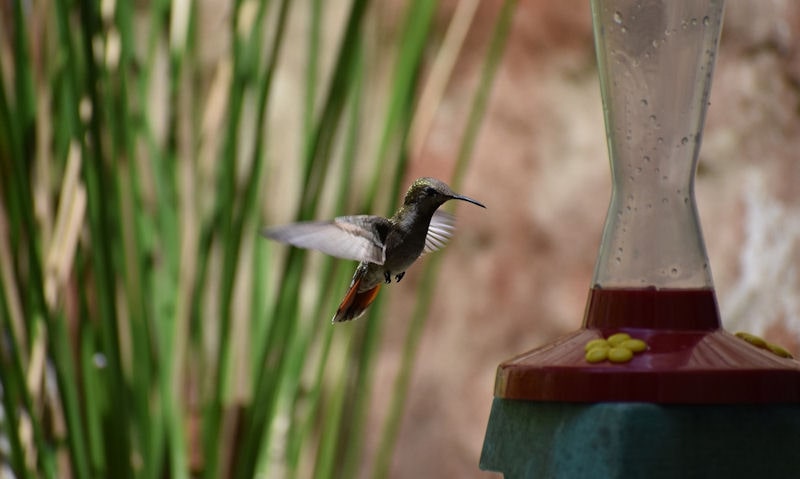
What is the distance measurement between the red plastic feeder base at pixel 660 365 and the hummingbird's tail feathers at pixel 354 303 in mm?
119

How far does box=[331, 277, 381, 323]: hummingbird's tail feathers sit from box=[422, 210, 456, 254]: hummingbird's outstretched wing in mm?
68

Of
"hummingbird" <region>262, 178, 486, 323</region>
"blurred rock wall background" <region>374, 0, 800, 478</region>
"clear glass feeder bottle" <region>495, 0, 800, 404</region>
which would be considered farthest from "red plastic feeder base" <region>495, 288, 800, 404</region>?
"blurred rock wall background" <region>374, 0, 800, 478</region>

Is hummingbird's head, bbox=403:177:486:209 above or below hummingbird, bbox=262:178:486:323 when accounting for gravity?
above

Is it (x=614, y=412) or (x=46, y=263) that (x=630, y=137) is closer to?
(x=614, y=412)

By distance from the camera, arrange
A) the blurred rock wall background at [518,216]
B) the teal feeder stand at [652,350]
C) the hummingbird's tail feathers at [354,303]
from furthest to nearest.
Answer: the blurred rock wall background at [518,216]
the hummingbird's tail feathers at [354,303]
the teal feeder stand at [652,350]

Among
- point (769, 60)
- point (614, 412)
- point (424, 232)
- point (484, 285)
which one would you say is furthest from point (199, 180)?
point (769, 60)

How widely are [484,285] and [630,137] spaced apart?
2.87 feet

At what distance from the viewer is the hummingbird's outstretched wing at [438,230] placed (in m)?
0.85

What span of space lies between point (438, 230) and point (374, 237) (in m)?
0.13

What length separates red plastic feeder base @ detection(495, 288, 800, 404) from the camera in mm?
626

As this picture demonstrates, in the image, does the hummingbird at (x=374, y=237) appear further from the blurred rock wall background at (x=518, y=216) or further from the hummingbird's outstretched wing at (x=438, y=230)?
the blurred rock wall background at (x=518, y=216)

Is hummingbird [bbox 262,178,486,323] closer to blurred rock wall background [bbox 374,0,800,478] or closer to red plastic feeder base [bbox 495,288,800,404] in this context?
red plastic feeder base [bbox 495,288,800,404]

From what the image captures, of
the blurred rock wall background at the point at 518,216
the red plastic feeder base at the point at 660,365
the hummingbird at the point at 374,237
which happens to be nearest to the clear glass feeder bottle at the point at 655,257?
the red plastic feeder base at the point at 660,365

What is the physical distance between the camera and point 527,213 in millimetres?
1717
